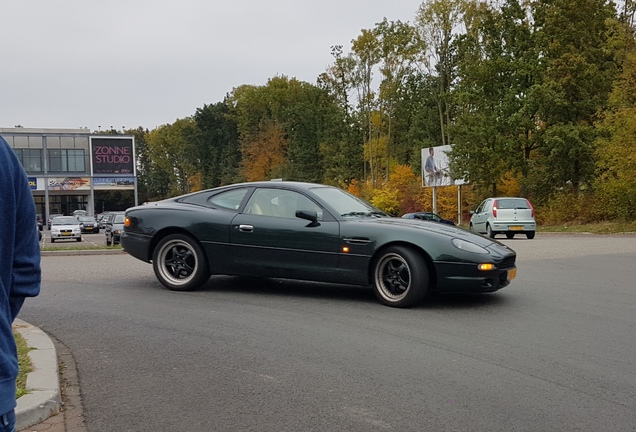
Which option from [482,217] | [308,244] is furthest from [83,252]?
[482,217]

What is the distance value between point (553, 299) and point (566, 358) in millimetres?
2904

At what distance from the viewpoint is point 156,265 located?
855 cm

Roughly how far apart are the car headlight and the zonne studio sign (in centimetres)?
7727

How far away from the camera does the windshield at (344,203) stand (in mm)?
7988

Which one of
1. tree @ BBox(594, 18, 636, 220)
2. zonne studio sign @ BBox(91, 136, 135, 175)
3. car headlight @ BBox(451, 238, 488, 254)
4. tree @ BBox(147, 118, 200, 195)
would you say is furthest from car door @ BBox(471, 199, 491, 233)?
tree @ BBox(147, 118, 200, 195)

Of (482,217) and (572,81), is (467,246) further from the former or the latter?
(572,81)

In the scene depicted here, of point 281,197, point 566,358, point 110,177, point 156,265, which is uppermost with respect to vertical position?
point 110,177

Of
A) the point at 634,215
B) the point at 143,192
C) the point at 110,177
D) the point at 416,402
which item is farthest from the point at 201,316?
the point at 143,192

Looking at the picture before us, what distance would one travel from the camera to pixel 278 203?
8133 mm

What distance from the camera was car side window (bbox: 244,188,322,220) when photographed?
799cm

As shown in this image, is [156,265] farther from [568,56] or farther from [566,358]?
[568,56]

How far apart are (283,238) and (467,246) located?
2260mm

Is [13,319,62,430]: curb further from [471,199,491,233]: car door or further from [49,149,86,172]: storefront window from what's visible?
[49,149,86,172]: storefront window

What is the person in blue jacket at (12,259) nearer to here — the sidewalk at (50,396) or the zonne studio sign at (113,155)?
the sidewalk at (50,396)
